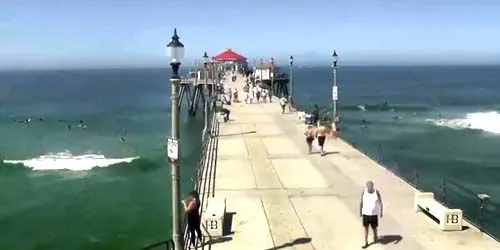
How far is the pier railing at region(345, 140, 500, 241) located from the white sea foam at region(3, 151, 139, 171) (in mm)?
15310

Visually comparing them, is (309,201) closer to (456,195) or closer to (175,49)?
(175,49)

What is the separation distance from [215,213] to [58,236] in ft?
34.9

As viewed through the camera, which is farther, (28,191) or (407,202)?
(28,191)

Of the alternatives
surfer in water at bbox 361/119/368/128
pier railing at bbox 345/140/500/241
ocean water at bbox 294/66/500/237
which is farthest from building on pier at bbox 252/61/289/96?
pier railing at bbox 345/140/500/241

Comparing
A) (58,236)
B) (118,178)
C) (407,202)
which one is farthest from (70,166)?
(407,202)

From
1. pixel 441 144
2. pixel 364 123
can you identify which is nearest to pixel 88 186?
pixel 441 144

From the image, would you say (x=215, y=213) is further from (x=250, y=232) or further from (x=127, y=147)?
(x=127, y=147)

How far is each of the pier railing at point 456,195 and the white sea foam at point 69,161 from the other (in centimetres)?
Result: 1531

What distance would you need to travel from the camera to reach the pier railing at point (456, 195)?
22.4 metres

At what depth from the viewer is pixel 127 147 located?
45406 mm

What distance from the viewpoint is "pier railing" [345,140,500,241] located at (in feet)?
73.4

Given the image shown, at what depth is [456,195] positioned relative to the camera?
27.8 metres

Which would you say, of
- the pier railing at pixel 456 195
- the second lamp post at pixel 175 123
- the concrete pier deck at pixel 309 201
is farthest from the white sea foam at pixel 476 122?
the second lamp post at pixel 175 123

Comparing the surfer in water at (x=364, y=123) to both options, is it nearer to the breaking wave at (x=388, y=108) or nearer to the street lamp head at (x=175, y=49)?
the breaking wave at (x=388, y=108)
